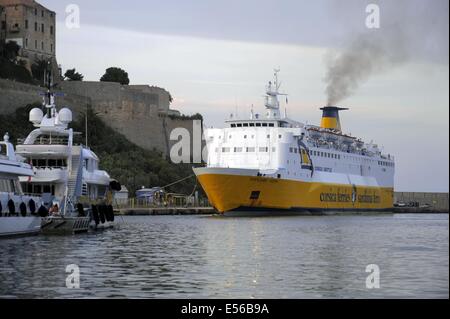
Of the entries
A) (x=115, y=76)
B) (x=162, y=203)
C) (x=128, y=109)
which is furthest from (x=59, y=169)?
(x=115, y=76)

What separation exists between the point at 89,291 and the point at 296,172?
142ft

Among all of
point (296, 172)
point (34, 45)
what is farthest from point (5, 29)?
point (296, 172)

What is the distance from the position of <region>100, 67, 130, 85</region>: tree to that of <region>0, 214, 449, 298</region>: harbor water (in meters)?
72.7

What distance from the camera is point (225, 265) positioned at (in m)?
23.7

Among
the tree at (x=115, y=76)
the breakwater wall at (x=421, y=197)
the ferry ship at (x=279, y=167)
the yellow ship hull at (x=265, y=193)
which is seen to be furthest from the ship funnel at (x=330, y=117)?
the breakwater wall at (x=421, y=197)

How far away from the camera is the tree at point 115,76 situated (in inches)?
4247

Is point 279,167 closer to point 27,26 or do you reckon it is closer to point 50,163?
point 50,163

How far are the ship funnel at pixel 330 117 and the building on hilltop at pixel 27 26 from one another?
1209 inches

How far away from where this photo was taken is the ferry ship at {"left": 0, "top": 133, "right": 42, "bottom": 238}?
1241 inches

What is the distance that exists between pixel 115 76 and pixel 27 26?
20.5 metres

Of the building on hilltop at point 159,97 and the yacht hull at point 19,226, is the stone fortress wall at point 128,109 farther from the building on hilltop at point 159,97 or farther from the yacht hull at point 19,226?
the yacht hull at point 19,226

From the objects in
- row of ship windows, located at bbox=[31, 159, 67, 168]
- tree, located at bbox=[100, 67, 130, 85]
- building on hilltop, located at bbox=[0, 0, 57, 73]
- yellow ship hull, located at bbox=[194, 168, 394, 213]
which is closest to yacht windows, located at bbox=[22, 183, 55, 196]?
row of ship windows, located at bbox=[31, 159, 67, 168]

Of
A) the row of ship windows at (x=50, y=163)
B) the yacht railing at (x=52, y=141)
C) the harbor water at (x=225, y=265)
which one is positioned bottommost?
the harbor water at (x=225, y=265)

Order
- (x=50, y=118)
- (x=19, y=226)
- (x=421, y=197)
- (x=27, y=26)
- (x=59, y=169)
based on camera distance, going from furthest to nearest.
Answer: (x=421, y=197) < (x=27, y=26) < (x=50, y=118) < (x=59, y=169) < (x=19, y=226)
